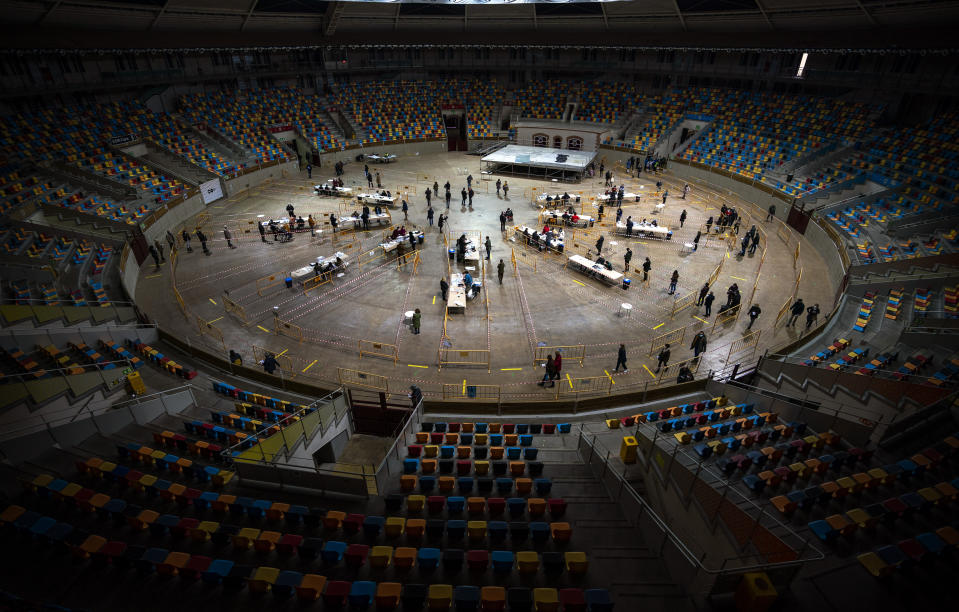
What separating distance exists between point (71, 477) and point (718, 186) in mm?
43198

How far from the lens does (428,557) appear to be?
877 centimetres

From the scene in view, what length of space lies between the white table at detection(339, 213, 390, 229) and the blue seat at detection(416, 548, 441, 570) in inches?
970

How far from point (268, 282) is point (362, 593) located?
63.9ft

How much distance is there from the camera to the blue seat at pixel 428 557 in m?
8.77

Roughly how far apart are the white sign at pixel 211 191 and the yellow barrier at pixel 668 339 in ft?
109

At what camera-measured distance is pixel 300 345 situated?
19484mm

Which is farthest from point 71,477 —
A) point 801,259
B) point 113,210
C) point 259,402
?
point 801,259

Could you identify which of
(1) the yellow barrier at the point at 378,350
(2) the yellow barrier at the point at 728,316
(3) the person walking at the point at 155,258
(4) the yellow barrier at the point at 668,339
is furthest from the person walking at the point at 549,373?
(3) the person walking at the point at 155,258

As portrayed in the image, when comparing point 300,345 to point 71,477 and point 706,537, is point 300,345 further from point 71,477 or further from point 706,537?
point 706,537

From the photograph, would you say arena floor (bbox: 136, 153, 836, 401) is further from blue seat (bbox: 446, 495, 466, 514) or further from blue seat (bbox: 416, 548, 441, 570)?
blue seat (bbox: 416, 548, 441, 570)

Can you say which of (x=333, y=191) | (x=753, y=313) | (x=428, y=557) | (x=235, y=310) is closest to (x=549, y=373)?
(x=428, y=557)

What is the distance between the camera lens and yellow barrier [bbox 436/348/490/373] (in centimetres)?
1847

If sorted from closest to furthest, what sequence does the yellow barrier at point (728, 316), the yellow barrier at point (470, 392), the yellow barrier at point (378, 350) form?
the yellow barrier at point (470, 392)
the yellow barrier at point (378, 350)
the yellow barrier at point (728, 316)

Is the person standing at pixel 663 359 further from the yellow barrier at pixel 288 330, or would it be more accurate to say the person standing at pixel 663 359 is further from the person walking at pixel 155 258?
the person walking at pixel 155 258
